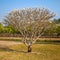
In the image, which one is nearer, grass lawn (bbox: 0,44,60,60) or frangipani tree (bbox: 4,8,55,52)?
grass lawn (bbox: 0,44,60,60)

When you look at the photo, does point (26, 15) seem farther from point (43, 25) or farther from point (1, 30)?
point (1, 30)

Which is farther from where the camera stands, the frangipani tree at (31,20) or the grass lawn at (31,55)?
the frangipani tree at (31,20)

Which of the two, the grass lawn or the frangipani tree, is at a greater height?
the frangipani tree

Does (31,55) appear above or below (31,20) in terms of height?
below

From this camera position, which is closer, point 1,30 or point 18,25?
point 18,25

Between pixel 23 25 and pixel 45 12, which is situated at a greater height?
pixel 45 12

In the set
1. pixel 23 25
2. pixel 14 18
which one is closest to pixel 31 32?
pixel 23 25

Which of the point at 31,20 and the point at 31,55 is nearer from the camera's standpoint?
the point at 31,55

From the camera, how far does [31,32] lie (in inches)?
1006

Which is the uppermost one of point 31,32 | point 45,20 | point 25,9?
point 25,9

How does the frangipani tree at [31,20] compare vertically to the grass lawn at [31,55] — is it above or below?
above

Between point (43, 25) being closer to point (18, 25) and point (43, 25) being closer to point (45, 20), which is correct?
point (45, 20)

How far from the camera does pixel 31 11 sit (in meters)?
25.1

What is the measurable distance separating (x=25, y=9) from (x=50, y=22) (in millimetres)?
3925
